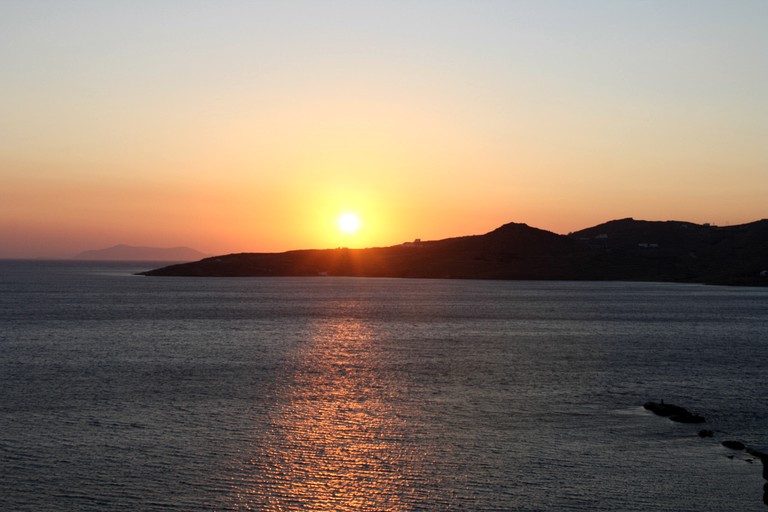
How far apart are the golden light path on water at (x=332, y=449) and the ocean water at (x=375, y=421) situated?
0.15 m

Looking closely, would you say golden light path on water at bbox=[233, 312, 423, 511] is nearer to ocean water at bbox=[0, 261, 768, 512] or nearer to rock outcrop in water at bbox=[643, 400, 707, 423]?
ocean water at bbox=[0, 261, 768, 512]

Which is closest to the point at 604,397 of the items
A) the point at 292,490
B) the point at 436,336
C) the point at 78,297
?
the point at 292,490

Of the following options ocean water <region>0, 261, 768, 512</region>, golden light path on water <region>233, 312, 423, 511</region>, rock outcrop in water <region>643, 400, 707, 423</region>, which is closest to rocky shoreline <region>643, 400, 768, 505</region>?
rock outcrop in water <region>643, 400, 707, 423</region>

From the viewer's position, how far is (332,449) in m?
42.6

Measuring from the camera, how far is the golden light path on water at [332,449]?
34875 millimetres

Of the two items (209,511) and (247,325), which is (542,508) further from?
(247,325)

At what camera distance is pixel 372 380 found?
6688cm

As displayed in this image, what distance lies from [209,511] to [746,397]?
4238 cm

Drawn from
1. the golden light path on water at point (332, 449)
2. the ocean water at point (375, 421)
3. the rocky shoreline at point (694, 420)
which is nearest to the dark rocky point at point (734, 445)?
the rocky shoreline at point (694, 420)

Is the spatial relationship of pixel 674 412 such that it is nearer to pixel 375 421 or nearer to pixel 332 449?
pixel 375 421

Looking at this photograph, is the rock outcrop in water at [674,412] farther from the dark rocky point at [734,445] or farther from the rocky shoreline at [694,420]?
the dark rocky point at [734,445]

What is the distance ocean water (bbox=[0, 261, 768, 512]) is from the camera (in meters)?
35.6

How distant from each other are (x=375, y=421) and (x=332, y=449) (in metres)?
7.55

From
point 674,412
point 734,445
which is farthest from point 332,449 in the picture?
point 674,412
